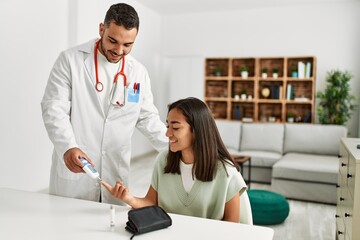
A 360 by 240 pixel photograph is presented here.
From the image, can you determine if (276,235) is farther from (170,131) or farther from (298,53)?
(298,53)

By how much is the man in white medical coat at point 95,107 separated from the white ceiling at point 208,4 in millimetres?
4589

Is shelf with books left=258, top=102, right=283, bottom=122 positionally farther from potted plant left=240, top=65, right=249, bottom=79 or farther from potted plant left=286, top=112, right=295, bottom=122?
potted plant left=240, top=65, right=249, bottom=79

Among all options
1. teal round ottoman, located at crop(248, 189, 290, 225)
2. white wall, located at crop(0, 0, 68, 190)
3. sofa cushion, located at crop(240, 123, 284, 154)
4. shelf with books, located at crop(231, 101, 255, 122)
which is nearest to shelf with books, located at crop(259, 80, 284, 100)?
shelf with books, located at crop(231, 101, 255, 122)

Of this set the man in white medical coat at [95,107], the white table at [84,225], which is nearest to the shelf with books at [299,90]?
the man in white medical coat at [95,107]

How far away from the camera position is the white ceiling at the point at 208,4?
6184 mm

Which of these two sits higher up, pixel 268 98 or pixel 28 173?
pixel 268 98

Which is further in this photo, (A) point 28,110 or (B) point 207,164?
(A) point 28,110

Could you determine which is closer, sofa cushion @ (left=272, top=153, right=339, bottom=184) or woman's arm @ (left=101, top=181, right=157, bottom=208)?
woman's arm @ (left=101, top=181, right=157, bottom=208)

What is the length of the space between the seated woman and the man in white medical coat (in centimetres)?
37

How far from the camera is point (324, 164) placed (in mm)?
Result: 4621

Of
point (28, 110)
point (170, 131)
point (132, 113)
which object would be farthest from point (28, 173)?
point (170, 131)

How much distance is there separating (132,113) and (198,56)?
5172mm

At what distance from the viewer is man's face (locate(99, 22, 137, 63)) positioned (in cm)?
174

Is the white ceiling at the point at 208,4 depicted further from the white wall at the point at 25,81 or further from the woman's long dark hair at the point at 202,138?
the woman's long dark hair at the point at 202,138
